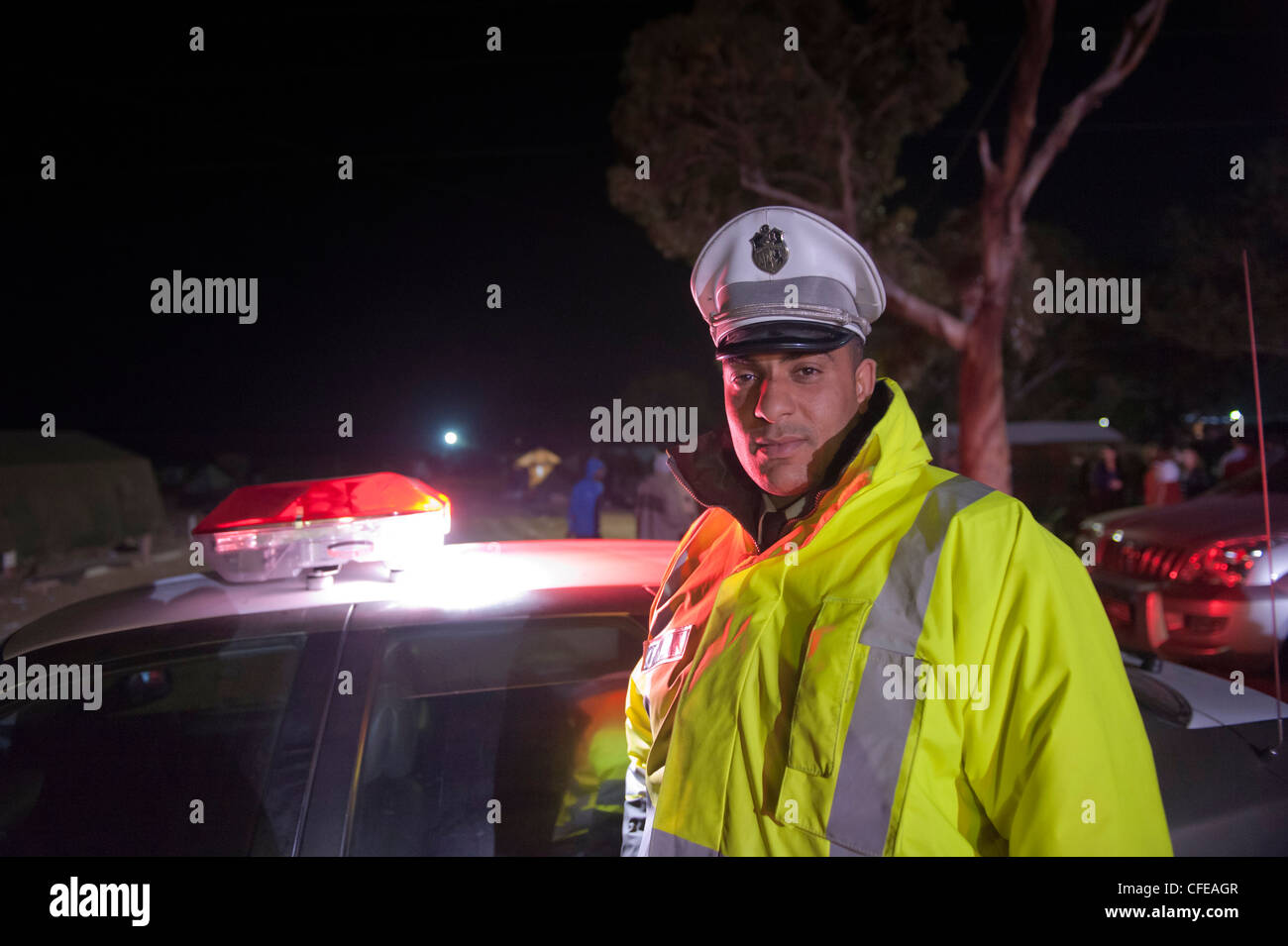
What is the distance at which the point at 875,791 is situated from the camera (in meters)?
1.09

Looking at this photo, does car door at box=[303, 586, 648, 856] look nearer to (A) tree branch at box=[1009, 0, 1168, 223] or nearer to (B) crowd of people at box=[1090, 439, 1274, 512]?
(B) crowd of people at box=[1090, 439, 1274, 512]

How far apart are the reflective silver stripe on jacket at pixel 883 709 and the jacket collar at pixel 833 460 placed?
156 mm

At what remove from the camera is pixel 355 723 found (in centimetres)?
175

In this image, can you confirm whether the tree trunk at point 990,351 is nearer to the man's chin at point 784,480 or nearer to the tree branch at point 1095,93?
the tree branch at point 1095,93

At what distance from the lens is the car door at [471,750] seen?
1.76m

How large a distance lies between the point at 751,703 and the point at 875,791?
225mm

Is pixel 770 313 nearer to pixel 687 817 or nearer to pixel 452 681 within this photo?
pixel 687 817

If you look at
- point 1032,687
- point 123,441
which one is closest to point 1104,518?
point 1032,687

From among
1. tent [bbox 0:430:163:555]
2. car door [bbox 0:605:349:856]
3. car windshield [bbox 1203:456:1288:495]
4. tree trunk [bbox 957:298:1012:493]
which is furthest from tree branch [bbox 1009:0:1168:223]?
tent [bbox 0:430:163:555]

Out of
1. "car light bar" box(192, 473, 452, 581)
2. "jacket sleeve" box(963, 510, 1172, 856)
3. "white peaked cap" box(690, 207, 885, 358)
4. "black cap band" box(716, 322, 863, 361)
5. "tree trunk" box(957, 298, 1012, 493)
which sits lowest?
"jacket sleeve" box(963, 510, 1172, 856)

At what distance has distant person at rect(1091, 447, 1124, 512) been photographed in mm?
12414

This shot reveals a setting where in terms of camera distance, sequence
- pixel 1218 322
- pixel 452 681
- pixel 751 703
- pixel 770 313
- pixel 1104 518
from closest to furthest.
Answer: pixel 751 703, pixel 770 313, pixel 452 681, pixel 1104 518, pixel 1218 322

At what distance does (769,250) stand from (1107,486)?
1292 cm

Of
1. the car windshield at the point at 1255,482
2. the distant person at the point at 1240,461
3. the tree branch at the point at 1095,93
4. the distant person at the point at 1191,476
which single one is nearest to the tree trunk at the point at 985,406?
the tree branch at the point at 1095,93
